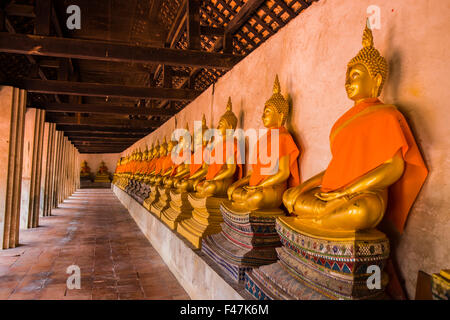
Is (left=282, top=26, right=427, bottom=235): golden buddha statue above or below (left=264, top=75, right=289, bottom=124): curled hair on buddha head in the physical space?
below

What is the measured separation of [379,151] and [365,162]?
0.27ft

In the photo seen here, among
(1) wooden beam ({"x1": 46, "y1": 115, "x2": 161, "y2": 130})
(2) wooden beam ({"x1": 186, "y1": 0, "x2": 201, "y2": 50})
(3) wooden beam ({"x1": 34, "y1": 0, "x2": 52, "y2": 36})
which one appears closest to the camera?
(3) wooden beam ({"x1": 34, "y1": 0, "x2": 52, "y2": 36})

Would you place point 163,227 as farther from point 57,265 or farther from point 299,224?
point 299,224

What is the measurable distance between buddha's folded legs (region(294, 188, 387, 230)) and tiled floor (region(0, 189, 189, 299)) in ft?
6.94

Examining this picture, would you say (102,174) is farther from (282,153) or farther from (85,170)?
(282,153)

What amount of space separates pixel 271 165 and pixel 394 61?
42.9 inches

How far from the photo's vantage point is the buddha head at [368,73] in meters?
1.73

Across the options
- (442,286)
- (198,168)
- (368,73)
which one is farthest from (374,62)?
(198,168)

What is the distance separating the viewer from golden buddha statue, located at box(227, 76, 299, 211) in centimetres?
243

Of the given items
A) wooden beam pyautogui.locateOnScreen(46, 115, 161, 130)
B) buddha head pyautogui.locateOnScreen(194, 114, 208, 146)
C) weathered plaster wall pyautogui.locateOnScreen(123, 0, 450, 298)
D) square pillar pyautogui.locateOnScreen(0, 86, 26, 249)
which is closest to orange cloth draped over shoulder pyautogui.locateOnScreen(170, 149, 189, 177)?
buddha head pyautogui.locateOnScreen(194, 114, 208, 146)

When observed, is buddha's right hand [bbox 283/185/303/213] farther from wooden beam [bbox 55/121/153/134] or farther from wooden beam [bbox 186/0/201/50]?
wooden beam [bbox 55/121/153/134]

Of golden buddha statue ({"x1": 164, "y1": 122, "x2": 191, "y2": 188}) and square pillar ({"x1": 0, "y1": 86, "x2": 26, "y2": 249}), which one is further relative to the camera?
square pillar ({"x1": 0, "y1": 86, "x2": 26, "y2": 249})

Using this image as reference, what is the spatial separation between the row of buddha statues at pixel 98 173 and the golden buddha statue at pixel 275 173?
25.2 metres

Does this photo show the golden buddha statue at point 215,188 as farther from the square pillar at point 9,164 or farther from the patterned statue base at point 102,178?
the patterned statue base at point 102,178
